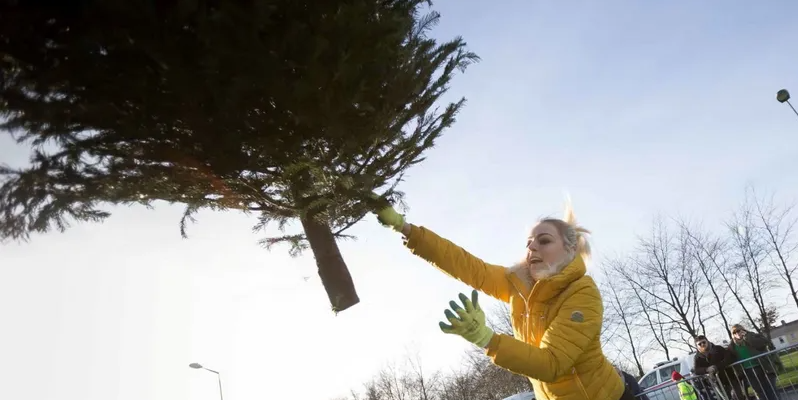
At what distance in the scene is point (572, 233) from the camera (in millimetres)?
3154

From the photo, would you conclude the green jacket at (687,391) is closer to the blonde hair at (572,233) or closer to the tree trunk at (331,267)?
the blonde hair at (572,233)

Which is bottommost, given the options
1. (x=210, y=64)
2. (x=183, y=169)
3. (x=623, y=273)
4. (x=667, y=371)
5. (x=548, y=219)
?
(x=667, y=371)

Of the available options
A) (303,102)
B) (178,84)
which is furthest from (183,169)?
(303,102)

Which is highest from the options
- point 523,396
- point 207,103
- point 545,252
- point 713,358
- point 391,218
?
point 207,103

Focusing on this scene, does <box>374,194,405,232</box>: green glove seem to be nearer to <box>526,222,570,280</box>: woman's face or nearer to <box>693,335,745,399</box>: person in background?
<box>526,222,570,280</box>: woman's face

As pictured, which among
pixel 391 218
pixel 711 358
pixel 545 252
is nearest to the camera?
pixel 391 218

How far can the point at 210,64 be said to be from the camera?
1.89 metres

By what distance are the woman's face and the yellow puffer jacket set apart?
4.4 inches

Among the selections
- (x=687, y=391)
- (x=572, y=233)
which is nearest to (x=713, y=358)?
(x=687, y=391)

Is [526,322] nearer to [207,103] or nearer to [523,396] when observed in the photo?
[207,103]

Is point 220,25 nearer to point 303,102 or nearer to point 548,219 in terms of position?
point 303,102

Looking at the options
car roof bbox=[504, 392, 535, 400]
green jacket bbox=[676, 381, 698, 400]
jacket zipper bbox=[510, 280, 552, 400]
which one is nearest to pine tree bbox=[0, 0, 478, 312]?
jacket zipper bbox=[510, 280, 552, 400]

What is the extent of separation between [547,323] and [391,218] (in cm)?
105

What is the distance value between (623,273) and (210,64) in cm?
2645
